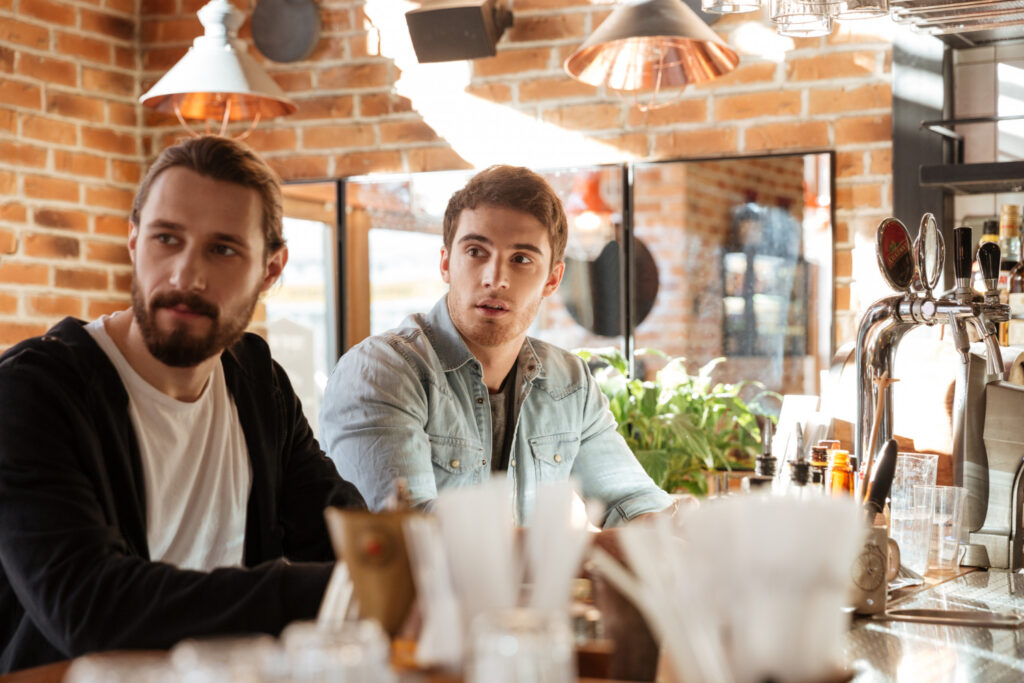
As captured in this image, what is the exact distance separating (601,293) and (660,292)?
0.60 feet

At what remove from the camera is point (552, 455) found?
2158mm

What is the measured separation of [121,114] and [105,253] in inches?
19.3

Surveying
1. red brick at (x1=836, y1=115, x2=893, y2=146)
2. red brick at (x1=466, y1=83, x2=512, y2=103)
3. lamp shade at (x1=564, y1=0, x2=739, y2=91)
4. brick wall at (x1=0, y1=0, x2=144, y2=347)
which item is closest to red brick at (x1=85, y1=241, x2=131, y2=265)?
brick wall at (x1=0, y1=0, x2=144, y2=347)

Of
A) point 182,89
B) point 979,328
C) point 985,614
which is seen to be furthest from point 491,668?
point 182,89

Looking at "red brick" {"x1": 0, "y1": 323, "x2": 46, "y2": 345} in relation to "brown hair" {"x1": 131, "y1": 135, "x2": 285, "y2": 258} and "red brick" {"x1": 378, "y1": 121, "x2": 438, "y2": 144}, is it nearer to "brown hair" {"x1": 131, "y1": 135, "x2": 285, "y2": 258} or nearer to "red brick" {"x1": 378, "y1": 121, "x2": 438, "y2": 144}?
"red brick" {"x1": 378, "y1": 121, "x2": 438, "y2": 144}

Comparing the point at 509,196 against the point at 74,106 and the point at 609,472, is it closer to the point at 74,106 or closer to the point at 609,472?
the point at 609,472

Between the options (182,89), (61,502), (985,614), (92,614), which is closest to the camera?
(92,614)

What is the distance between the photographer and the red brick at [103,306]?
12.7 ft

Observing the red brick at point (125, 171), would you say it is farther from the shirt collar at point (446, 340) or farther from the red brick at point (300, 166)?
the shirt collar at point (446, 340)

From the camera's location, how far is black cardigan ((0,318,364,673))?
41.8 inches

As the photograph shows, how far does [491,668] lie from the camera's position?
1.90ft

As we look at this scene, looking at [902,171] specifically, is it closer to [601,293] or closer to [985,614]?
[601,293]

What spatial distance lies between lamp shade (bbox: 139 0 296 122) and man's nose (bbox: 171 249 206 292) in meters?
1.69

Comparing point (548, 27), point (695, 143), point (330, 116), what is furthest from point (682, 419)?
point (330, 116)
